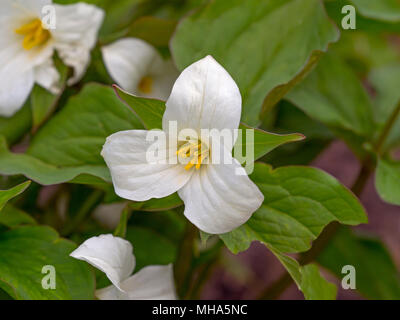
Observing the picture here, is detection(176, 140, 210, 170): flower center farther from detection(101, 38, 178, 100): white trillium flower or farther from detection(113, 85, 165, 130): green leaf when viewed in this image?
detection(101, 38, 178, 100): white trillium flower

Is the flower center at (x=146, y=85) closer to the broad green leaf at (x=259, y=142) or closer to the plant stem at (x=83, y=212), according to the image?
the plant stem at (x=83, y=212)

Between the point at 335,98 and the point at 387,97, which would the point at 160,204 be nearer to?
the point at 335,98

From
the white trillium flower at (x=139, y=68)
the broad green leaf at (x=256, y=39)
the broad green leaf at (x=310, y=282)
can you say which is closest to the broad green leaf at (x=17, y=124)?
the white trillium flower at (x=139, y=68)

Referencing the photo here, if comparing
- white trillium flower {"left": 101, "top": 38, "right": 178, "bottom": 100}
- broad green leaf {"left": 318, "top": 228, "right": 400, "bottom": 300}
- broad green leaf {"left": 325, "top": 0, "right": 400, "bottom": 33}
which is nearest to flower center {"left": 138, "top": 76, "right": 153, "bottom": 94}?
white trillium flower {"left": 101, "top": 38, "right": 178, "bottom": 100}

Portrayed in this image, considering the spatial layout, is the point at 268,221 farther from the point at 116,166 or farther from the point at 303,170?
the point at 116,166

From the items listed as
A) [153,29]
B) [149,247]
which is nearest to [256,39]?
[153,29]
